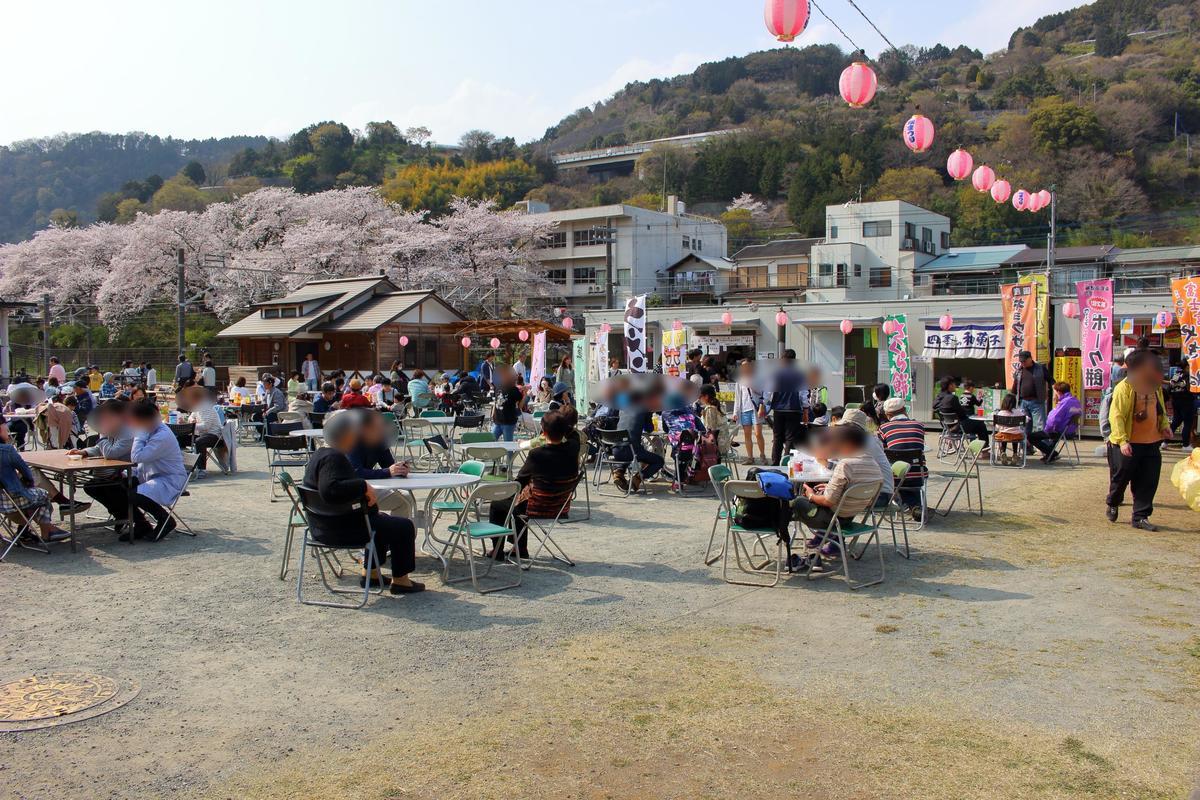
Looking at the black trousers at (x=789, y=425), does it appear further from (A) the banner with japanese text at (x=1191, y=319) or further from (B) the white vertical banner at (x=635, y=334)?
(B) the white vertical banner at (x=635, y=334)

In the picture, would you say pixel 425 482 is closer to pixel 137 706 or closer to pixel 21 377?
pixel 137 706

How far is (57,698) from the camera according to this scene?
3.86 metres

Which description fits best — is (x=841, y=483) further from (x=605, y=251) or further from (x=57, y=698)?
(x=605, y=251)

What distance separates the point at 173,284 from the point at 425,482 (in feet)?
133

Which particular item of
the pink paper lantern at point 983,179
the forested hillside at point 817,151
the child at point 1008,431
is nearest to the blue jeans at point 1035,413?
the child at point 1008,431

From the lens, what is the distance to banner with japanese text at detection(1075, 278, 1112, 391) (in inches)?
535

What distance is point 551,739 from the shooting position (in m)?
3.46

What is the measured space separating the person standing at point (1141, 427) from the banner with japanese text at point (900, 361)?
10.1 meters

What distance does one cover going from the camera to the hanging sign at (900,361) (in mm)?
17750

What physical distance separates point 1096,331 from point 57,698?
47.7 ft

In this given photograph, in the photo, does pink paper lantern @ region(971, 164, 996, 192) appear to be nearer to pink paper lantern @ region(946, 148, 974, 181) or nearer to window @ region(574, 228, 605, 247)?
pink paper lantern @ region(946, 148, 974, 181)

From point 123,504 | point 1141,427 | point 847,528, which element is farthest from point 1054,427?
point 123,504

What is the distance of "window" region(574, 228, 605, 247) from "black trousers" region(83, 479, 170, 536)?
134 ft

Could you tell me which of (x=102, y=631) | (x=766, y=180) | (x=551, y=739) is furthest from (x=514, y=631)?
(x=766, y=180)
